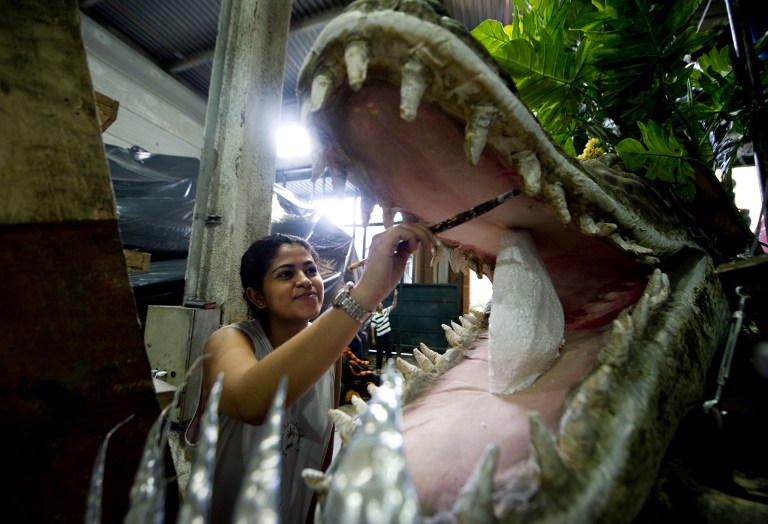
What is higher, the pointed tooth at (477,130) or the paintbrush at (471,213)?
the pointed tooth at (477,130)

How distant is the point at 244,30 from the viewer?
9.43 feet

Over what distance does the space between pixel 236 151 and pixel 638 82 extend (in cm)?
250

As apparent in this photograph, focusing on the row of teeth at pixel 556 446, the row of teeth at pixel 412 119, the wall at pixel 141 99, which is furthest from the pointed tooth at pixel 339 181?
the wall at pixel 141 99

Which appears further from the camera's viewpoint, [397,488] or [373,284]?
[373,284]

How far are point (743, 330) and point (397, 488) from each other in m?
1.34

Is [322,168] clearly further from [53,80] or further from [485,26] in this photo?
[485,26]

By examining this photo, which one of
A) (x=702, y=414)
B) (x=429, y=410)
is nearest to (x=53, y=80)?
(x=429, y=410)

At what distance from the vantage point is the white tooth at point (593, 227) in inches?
36.8

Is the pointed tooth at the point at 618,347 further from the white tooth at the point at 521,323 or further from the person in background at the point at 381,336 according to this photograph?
the person in background at the point at 381,336

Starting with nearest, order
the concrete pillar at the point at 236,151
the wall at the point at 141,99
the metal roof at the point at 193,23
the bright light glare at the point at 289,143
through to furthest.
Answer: the concrete pillar at the point at 236,151
the metal roof at the point at 193,23
the wall at the point at 141,99
the bright light glare at the point at 289,143

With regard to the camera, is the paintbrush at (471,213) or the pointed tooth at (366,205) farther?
the pointed tooth at (366,205)

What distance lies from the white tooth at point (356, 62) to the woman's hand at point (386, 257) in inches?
20.5

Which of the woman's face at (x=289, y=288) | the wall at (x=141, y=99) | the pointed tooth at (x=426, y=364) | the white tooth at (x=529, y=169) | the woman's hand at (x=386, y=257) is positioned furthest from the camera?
the wall at (x=141, y=99)

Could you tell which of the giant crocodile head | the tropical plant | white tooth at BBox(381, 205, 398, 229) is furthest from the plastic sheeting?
the giant crocodile head
